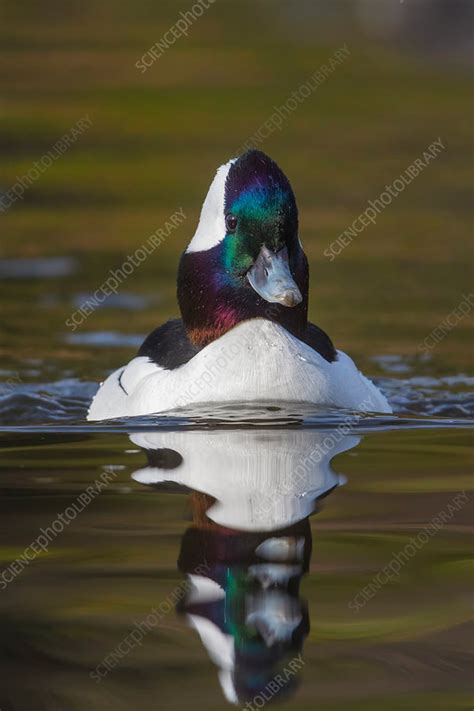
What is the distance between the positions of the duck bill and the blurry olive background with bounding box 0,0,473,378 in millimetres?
3976

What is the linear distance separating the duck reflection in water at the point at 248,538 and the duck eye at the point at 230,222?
44.8 inches

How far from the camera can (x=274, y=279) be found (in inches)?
328

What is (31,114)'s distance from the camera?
2247cm

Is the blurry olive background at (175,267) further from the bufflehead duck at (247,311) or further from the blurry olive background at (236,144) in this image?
the bufflehead duck at (247,311)

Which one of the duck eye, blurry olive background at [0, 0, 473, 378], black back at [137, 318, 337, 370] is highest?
blurry olive background at [0, 0, 473, 378]

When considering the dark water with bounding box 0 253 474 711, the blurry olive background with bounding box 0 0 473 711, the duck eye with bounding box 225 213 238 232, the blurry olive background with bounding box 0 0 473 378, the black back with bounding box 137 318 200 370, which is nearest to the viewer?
the dark water with bounding box 0 253 474 711

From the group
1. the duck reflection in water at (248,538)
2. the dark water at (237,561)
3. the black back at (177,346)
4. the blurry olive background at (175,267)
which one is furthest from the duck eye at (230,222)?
the blurry olive background at (175,267)

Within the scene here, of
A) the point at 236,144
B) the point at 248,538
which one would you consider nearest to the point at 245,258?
the point at 248,538

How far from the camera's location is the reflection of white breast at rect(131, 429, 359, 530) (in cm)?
675

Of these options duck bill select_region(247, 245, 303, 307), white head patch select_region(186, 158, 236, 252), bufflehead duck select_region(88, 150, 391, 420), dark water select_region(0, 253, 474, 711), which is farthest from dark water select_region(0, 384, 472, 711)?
white head patch select_region(186, 158, 236, 252)

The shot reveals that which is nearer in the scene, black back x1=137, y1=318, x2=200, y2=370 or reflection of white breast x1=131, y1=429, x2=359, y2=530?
reflection of white breast x1=131, y1=429, x2=359, y2=530

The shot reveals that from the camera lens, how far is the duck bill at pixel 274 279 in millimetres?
8258

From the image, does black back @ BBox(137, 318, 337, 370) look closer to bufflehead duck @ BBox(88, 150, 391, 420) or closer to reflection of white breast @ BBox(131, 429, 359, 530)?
bufflehead duck @ BBox(88, 150, 391, 420)

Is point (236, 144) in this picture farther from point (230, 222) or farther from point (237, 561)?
point (237, 561)
